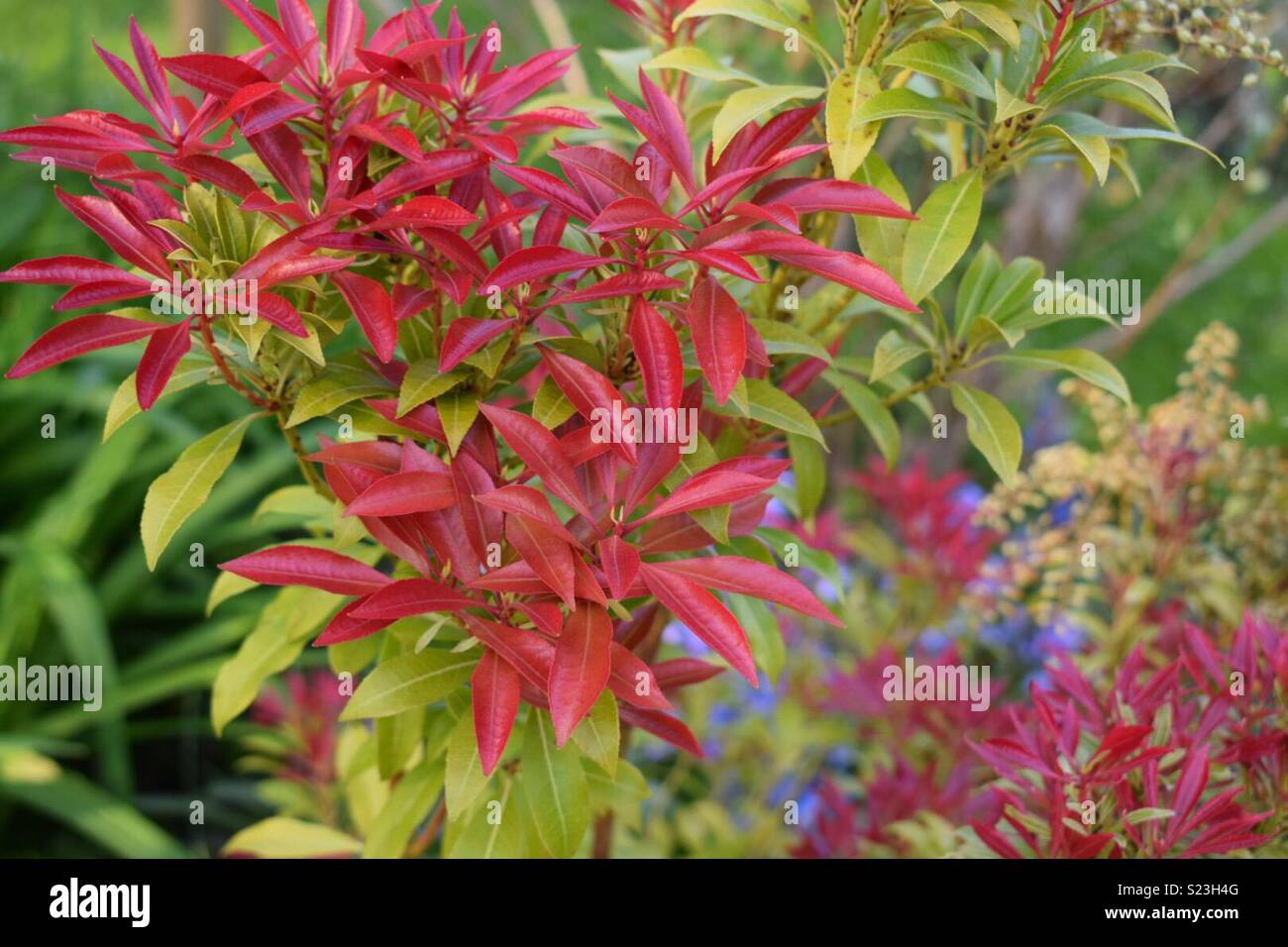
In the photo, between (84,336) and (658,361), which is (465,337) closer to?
(658,361)

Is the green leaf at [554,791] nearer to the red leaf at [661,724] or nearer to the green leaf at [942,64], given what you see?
the red leaf at [661,724]

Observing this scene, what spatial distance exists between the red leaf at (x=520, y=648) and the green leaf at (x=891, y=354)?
1.25 ft

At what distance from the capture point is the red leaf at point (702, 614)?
848 millimetres

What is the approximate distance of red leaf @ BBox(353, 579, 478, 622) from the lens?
880mm

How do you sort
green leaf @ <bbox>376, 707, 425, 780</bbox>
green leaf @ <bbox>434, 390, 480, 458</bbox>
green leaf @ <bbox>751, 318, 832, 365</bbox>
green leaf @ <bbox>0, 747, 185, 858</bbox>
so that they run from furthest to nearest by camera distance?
green leaf @ <bbox>0, 747, 185, 858</bbox>
green leaf @ <bbox>376, 707, 425, 780</bbox>
green leaf @ <bbox>751, 318, 832, 365</bbox>
green leaf @ <bbox>434, 390, 480, 458</bbox>

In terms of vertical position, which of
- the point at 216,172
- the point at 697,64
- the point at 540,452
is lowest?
the point at 540,452

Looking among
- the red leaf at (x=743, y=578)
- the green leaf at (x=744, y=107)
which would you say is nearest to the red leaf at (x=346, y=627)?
the red leaf at (x=743, y=578)

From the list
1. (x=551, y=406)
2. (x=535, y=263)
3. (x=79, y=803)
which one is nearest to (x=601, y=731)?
(x=551, y=406)

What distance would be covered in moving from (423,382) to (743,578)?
29cm

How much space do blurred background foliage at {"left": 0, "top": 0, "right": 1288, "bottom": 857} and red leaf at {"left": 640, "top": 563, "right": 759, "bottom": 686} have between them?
1.12 metres

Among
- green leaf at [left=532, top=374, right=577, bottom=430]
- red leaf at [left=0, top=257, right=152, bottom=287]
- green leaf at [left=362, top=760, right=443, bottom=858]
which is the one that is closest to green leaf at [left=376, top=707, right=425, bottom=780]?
green leaf at [left=362, top=760, right=443, bottom=858]

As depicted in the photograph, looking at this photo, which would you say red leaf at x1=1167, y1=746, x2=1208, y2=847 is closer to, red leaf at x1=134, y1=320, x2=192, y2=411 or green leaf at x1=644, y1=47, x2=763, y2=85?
green leaf at x1=644, y1=47, x2=763, y2=85

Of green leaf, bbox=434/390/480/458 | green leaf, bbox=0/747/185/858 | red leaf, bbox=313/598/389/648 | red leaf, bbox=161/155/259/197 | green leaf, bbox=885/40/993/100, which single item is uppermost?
green leaf, bbox=885/40/993/100

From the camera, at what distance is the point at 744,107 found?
97 cm
